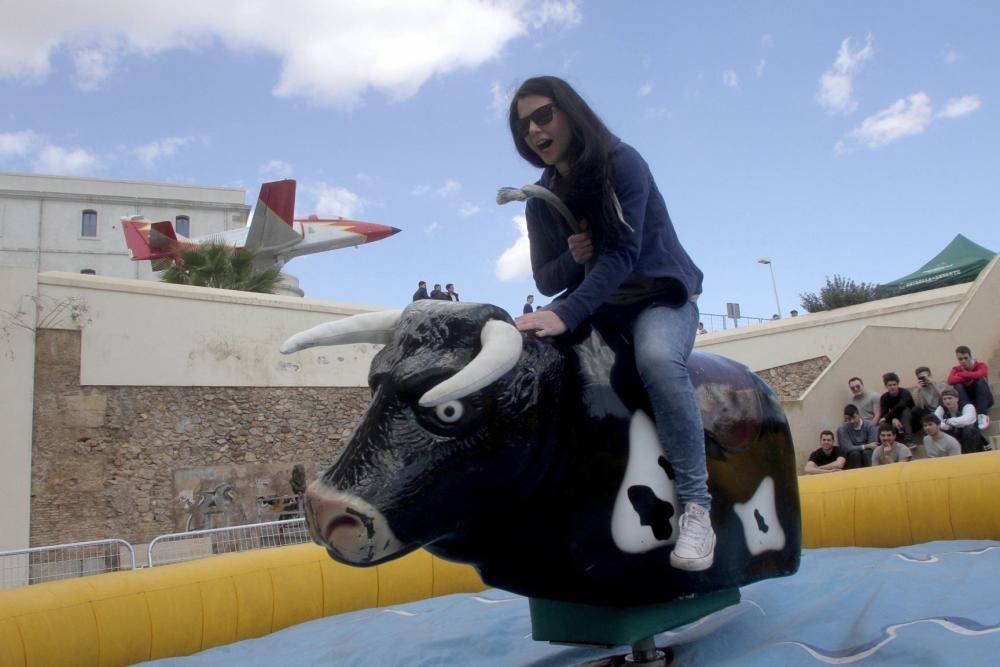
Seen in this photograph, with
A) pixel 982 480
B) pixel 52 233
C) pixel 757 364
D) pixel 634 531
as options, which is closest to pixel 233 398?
pixel 757 364

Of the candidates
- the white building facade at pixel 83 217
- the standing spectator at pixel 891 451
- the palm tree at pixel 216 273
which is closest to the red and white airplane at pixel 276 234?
the white building facade at pixel 83 217

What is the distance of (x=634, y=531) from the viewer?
2.43 metres

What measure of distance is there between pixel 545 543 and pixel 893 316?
16.2m

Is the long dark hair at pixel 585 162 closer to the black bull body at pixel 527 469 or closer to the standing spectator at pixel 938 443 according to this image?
the black bull body at pixel 527 469

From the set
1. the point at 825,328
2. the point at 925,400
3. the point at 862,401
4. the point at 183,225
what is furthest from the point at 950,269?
the point at 183,225

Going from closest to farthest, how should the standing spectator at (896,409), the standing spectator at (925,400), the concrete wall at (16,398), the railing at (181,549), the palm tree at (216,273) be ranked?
the railing at (181,549) < the standing spectator at (896,409) < the standing spectator at (925,400) < the concrete wall at (16,398) < the palm tree at (216,273)

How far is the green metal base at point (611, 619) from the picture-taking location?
8.55 feet

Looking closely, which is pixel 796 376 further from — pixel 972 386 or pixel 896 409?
pixel 972 386

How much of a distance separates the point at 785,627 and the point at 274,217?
3047 cm

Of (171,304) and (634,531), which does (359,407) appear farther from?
(634,531)

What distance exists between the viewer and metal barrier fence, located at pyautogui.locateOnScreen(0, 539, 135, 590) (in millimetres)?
7023

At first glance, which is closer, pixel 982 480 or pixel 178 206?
pixel 982 480

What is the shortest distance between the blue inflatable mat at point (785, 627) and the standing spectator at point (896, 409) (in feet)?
15.4

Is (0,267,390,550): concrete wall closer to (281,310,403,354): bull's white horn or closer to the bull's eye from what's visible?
(281,310,403,354): bull's white horn
